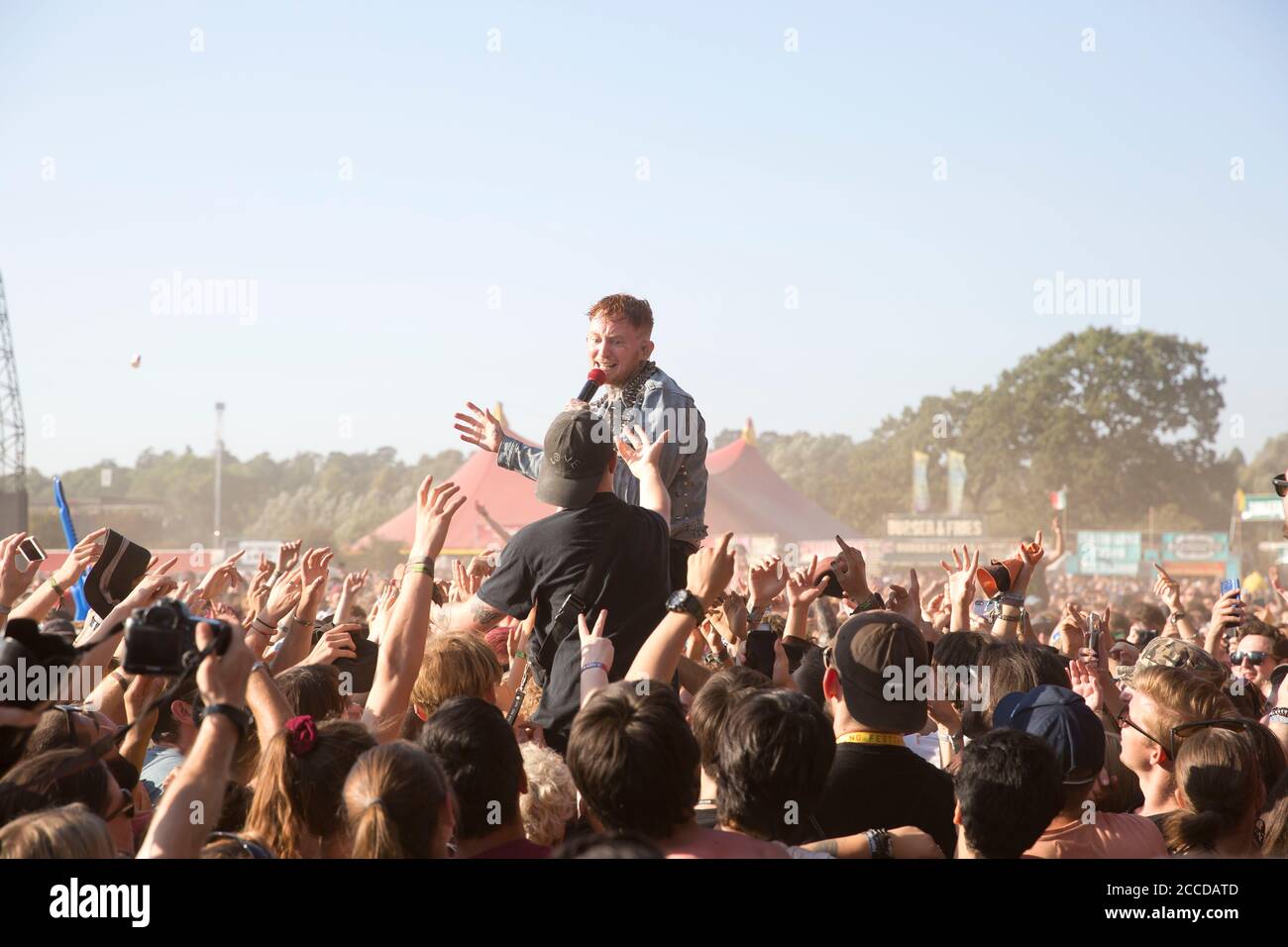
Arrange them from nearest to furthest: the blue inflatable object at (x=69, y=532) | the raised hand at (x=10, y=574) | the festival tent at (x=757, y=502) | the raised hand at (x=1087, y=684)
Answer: the raised hand at (x=1087, y=684) → the raised hand at (x=10, y=574) → the blue inflatable object at (x=69, y=532) → the festival tent at (x=757, y=502)

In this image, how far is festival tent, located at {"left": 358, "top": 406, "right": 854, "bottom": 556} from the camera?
30.6 m

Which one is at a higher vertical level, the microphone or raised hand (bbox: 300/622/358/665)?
the microphone

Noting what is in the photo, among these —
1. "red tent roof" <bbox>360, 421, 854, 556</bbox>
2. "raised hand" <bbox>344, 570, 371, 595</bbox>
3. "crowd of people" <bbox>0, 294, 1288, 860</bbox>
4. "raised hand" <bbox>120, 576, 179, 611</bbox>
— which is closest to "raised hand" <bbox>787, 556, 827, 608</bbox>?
"crowd of people" <bbox>0, 294, 1288, 860</bbox>

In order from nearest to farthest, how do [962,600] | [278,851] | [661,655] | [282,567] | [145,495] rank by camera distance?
[278,851] < [661,655] < [962,600] < [282,567] < [145,495]

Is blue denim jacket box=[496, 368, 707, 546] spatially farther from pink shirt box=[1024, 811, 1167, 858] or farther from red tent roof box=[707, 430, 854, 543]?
red tent roof box=[707, 430, 854, 543]

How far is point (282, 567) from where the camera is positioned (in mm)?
6152

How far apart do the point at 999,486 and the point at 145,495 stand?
169ft

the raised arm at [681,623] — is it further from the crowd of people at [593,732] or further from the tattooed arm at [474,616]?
the tattooed arm at [474,616]

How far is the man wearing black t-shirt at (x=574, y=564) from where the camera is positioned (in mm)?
3713

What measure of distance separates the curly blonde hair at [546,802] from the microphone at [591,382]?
137cm

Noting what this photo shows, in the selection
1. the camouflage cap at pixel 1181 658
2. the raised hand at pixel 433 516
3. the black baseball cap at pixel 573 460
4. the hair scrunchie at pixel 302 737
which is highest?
the black baseball cap at pixel 573 460

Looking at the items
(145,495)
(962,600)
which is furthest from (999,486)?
(962,600)

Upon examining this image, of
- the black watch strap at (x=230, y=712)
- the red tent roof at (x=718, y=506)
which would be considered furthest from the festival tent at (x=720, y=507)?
the black watch strap at (x=230, y=712)
